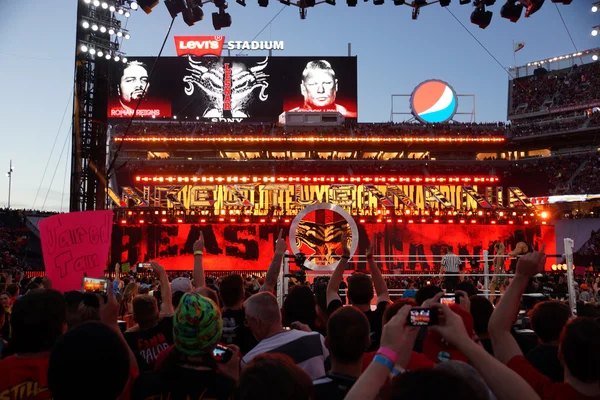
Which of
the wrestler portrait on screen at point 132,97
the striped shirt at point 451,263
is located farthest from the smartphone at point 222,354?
the wrestler portrait on screen at point 132,97

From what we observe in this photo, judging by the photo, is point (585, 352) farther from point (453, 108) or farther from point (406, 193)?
point (453, 108)

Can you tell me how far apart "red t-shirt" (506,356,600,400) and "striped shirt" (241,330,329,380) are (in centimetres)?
125

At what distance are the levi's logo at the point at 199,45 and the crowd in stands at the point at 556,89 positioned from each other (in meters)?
28.7

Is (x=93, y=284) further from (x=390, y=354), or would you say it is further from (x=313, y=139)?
(x=313, y=139)

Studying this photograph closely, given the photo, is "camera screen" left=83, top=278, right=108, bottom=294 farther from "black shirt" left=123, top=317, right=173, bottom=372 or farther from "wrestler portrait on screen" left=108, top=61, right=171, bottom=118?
"wrestler portrait on screen" left=108, top=61, right=171, bottom=118

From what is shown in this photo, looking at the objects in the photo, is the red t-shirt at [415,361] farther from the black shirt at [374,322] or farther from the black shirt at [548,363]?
the black shirt at [374,322]

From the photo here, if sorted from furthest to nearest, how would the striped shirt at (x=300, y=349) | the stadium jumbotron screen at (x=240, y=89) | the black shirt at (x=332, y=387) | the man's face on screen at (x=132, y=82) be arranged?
the stadium jumbotron screen at (x=240, y=89) < the man's face on screen at (x=132, y=82) < the striped shirt at (x=300, y=349) < the black shirt at (x=332, y=387)

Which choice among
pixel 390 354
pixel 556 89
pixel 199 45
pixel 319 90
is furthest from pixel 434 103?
pixel 390 354

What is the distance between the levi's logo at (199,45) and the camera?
48.3 meters

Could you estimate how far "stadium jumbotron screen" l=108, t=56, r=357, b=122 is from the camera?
45750 millimetres

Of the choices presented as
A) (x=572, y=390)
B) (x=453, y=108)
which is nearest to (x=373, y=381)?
(x=572, y=390)

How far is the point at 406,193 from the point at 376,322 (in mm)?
30316

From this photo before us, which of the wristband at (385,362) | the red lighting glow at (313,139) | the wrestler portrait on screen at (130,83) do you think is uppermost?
the wrestler portrait on screen at (130,83)

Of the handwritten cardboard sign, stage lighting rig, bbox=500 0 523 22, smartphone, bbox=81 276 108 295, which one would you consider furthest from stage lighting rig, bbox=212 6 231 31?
smartphone, bbox=81 276 108 295
